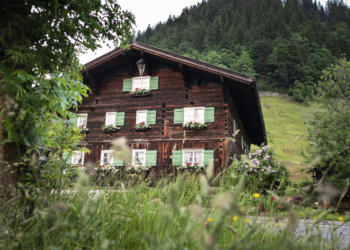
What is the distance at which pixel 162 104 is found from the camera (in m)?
16.1

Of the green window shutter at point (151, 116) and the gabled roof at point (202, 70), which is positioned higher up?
the gabled roof at point (202, 70)

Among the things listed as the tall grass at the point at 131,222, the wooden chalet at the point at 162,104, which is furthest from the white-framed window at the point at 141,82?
the tall grass at the point at 131,222

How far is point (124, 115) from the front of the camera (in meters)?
16.5

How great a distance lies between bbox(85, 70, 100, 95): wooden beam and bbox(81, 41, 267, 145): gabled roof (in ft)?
0.58

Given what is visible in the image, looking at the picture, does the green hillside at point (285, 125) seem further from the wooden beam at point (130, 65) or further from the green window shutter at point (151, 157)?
the wooden beam at point (130, 65)

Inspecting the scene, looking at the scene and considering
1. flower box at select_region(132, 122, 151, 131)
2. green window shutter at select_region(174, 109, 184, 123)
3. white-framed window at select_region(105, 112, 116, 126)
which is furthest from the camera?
white-framed window at select_region(105, 112, 116, 126)

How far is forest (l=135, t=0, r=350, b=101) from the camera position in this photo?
74500 millimetres

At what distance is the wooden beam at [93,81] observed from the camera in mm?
16594

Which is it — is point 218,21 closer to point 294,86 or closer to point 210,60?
point 210,60

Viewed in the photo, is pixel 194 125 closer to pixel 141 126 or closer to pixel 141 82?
pixel 141 126

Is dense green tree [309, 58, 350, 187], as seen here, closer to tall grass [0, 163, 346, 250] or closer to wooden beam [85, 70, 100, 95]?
wooden beam [85, 70, 100, 95]

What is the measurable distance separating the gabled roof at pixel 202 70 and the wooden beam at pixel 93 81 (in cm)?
18

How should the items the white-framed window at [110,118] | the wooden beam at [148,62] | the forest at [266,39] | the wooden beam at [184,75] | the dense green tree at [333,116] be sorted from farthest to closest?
the forest at [266,39] → the dense green tree at [333,116] → the white-framed window at [110,118] → the wooden beam at [148,62] → the wooden beam at [184,75]

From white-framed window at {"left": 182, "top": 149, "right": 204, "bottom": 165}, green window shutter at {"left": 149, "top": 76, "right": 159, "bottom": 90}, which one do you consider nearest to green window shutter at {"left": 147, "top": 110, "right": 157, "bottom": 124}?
green window shutter at {"left": 149, "top": 76, "right": 159, "bottom": 90}
